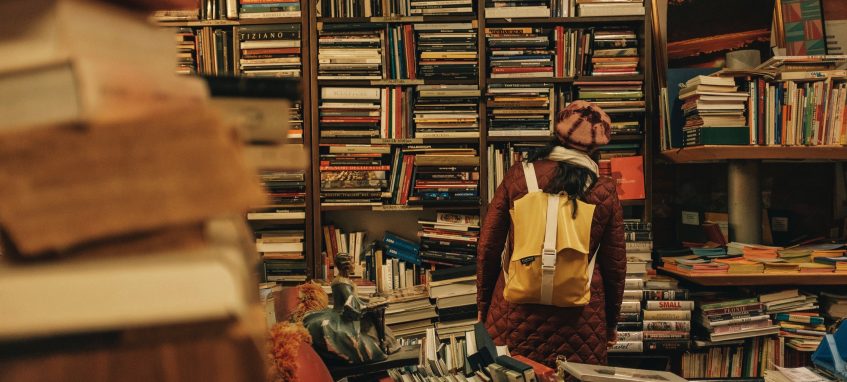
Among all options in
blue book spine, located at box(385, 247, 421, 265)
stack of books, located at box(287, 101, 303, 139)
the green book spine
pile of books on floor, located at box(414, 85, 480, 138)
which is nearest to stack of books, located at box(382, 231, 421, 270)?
blue book spine, located at box(385, 247, 421, 265)

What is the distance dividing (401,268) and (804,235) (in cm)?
223

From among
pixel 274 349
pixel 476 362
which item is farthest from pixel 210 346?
pixel 476 362

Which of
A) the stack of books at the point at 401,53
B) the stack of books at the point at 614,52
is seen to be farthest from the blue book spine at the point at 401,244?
the stack of books at the point at 614,52

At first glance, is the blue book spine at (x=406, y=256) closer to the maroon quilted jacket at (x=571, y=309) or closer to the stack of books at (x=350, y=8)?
the maroon quilted jacket at (x=571, y=309)

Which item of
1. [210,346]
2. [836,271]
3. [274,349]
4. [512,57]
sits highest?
[512,57]

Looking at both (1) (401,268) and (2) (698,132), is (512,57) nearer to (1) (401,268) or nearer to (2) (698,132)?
(2) (698,132)

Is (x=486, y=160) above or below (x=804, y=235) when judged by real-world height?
above

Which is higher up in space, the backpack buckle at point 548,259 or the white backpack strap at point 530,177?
the white backpack strap at point 530,177

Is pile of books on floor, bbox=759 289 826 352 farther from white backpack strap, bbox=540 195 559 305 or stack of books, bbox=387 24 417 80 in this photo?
stack of books, bbox=387 24 417 80

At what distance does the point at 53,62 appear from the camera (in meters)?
0.30

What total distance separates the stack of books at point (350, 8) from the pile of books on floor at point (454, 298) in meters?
1.41

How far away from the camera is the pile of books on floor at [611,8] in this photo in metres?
3.04

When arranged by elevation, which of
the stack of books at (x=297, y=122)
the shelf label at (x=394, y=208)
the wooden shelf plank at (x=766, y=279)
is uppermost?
the stack of books at (x=297, y=122)

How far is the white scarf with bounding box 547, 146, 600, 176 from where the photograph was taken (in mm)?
2145
